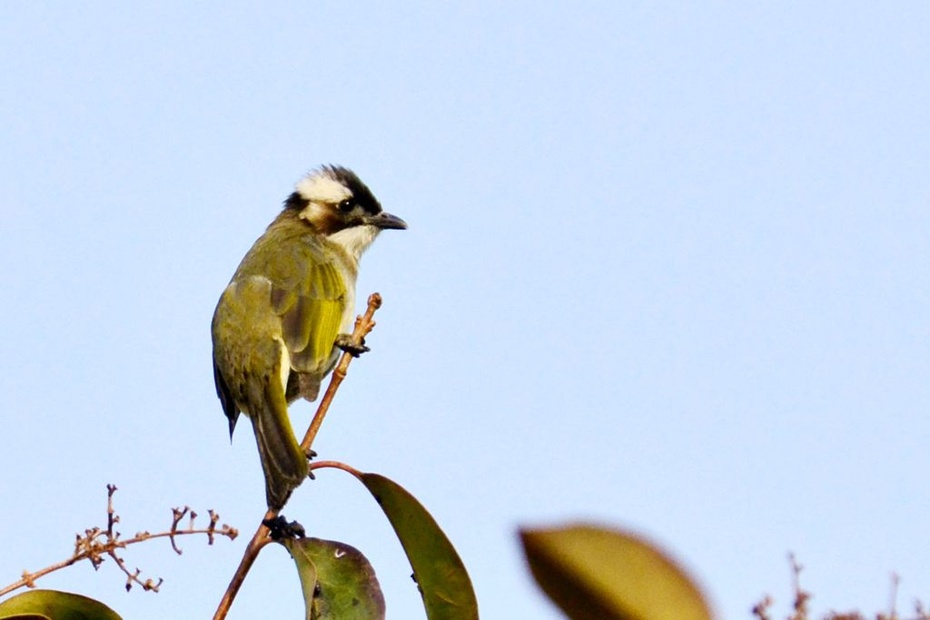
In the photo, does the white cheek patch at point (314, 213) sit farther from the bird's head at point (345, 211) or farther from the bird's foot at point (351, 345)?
the bird's foot at point (351, 345)

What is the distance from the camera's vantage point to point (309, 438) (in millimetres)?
3238

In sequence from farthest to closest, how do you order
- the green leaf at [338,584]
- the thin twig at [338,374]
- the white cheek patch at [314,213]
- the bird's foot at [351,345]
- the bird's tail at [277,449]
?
the white cheek patch at [314,213] → the bird's tail at [277,449] → the bird's foot at [351,345] → the thin twig at [338,374] → the green leaf at [338,584]

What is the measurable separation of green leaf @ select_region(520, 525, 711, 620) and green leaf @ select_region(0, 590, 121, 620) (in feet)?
5.80

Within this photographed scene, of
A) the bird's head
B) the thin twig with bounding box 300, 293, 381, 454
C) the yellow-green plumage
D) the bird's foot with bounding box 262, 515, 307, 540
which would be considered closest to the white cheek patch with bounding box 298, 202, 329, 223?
the bird's head

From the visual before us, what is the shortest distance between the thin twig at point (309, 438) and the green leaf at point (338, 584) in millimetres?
130

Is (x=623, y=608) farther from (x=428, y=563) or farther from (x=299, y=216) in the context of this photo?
(x=299, y=216)

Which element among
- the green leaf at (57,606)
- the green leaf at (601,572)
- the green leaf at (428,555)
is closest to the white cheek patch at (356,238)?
the green leaf at (428,555)

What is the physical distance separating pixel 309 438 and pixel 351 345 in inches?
20.9

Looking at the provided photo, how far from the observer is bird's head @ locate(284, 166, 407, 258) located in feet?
23.3

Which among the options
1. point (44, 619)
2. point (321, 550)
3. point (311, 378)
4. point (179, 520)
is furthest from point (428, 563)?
point (311, 378)

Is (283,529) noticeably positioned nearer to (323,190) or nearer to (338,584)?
(338,584)

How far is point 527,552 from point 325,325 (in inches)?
187

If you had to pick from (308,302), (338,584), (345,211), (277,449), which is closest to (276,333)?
(308,302)

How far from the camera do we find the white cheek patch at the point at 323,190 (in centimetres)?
729
